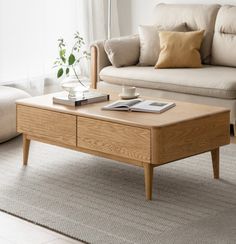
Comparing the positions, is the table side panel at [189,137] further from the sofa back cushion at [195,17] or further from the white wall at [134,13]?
the white wall at [134,13]

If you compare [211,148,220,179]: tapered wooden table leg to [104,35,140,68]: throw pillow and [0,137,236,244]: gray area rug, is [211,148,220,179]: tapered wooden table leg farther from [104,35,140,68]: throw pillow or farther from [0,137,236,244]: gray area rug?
[104,35,140,68]: throw pillow

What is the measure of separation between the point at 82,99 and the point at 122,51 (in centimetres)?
149

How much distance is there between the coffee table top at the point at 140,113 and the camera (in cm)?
360

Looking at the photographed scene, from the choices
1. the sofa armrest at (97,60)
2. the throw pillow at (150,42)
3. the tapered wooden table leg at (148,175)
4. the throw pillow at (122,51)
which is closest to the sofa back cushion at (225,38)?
the throw pillow at (150,42)

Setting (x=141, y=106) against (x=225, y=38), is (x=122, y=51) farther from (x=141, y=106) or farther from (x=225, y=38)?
(x=141, y=106)

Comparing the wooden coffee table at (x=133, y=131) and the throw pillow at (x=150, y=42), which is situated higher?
the throw pillow at (x=150, y=42)

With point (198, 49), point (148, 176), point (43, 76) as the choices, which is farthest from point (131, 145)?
point (43, 76)

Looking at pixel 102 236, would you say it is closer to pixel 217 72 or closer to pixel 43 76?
pixel 217 72

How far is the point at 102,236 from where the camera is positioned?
10.2ft

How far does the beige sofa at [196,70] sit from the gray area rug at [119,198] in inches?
19.8

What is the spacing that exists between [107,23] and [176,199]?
3446mm

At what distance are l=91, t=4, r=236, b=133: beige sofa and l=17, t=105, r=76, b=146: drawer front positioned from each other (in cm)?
129

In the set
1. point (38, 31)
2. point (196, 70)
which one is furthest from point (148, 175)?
point (38, 31)

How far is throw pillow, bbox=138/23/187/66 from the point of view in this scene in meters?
5.55
